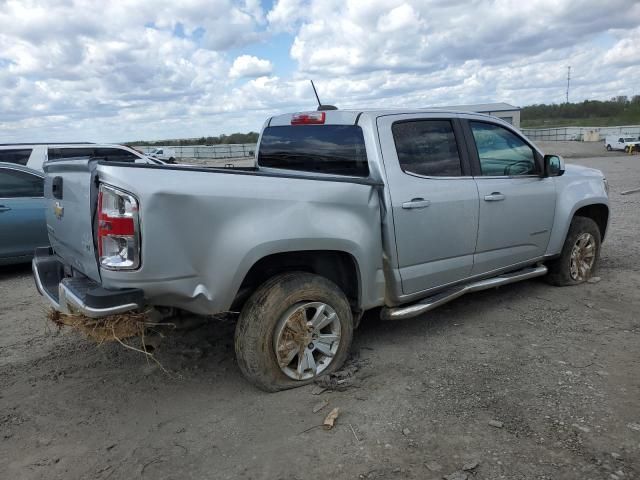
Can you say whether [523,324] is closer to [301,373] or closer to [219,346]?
[301,373]

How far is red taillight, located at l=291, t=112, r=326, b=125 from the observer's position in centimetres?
414

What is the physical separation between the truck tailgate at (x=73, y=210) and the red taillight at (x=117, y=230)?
144mm

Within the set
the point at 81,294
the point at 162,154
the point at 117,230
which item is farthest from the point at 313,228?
the point at 162,154

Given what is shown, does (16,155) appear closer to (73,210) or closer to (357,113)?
(73,210)

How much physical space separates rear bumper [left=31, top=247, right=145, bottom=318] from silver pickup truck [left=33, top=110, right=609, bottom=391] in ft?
0.04

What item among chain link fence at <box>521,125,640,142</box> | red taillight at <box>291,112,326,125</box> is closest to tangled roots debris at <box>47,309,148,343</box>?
red taillight at <box>291,112,326,125</box>

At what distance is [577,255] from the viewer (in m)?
5.53

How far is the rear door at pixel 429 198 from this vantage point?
12.6 feet

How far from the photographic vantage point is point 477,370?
369 cm

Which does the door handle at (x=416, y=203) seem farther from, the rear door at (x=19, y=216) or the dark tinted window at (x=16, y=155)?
the dark tinted window at (x=16, y=155)

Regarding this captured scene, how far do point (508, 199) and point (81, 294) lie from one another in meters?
3.45

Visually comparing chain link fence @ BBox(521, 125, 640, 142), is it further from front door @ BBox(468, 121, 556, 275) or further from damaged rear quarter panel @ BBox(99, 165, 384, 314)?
damaged rear quarter panel @ BBox(99, 165, 384, 314)

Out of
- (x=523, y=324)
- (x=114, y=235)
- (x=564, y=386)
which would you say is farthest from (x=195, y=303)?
(x=523, y=324)

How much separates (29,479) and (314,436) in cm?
148
